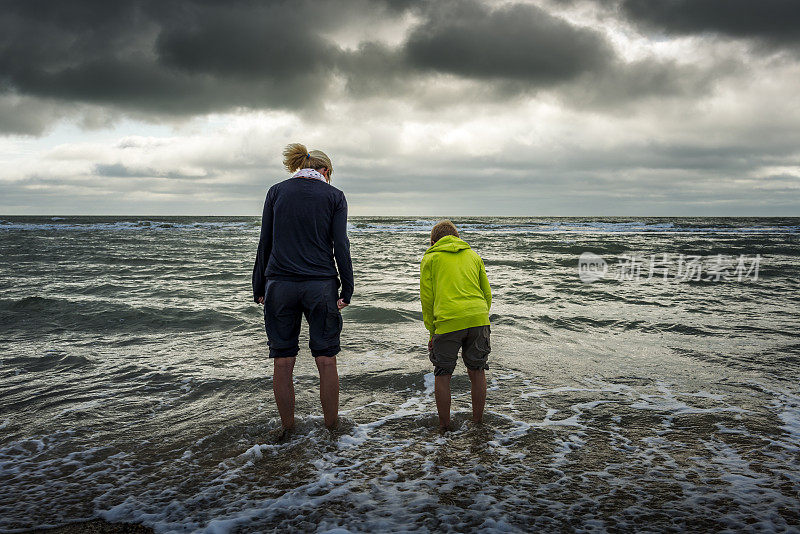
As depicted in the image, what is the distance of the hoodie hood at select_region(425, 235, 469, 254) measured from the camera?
3.79 meters

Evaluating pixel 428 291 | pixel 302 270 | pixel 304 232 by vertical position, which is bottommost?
pixel 428 291

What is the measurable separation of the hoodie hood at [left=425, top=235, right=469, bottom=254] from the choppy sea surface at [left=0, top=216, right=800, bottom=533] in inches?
59.3

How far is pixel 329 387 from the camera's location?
3613 mm

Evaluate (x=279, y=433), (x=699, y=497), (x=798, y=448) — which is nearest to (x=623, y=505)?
(x=699, y=497)

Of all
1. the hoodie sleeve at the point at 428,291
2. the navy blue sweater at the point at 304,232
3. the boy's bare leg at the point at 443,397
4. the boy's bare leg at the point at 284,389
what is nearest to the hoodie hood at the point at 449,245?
the hoodie sleeve at the point at 428,291

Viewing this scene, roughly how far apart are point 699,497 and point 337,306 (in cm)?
267

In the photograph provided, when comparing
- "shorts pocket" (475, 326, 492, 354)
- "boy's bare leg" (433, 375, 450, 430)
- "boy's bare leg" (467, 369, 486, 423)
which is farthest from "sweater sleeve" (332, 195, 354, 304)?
"boy's bare leg" (467, 369, 486, 423)

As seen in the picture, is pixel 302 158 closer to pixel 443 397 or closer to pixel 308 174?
pixel 308 174

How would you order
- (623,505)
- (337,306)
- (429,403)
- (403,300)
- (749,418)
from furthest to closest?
(403,300)
(429,403)
(749,418)
(337,306)
(623,505)

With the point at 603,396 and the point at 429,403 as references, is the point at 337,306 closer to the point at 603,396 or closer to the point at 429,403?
the point at 429,403

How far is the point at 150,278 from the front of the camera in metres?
12.6

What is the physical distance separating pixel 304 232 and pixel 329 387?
50.0 inches

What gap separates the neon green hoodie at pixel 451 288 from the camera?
3709mm

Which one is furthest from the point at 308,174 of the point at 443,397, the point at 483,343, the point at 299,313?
the point at 443,397
